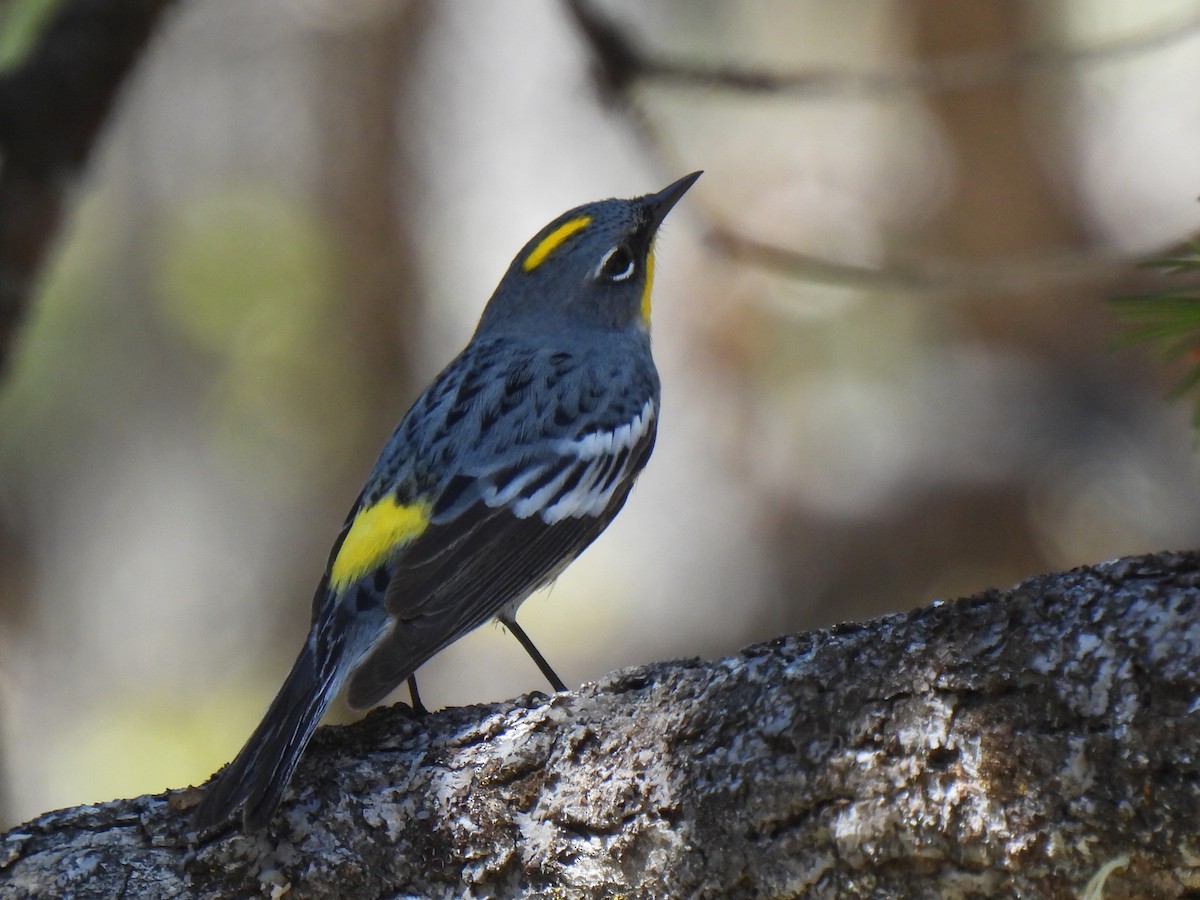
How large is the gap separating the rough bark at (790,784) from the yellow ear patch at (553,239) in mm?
2298

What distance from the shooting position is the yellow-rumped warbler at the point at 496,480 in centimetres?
312

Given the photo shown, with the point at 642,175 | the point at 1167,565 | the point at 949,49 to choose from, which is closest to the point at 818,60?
the point at 949,49

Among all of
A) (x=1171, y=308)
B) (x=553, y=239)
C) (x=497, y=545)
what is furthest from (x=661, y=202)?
(x=1171, y=308)

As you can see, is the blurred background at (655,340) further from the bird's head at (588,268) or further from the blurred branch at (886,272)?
the bird's head at (588,268)

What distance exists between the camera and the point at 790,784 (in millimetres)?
2197

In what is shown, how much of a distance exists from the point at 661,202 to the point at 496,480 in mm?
1474

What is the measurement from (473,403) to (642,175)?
4.17 meters

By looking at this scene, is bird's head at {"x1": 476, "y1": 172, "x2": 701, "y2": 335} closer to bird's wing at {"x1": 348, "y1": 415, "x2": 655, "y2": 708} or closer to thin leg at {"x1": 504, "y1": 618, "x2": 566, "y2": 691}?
bird's wing at {"x1": 348, "y1": 415, "x2": 655, "y2": 708}

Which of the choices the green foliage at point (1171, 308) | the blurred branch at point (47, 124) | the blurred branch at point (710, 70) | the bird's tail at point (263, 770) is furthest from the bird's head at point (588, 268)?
the green foliage at point (1171, 308)

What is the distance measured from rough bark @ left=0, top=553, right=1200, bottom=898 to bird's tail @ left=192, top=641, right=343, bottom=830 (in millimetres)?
67

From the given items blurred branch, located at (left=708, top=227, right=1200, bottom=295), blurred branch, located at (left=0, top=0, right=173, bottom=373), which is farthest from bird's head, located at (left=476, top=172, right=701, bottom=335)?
blurred branch, located at (left=0, top=0, right=173, bottom=373)

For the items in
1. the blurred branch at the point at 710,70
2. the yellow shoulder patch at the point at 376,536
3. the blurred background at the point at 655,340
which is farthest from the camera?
the blurred background at the point at 655,340

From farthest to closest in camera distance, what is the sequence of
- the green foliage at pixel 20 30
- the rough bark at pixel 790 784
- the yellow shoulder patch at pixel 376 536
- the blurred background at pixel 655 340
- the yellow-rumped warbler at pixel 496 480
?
the blurred background at pixel 655 340
the green foliage at pixel 20 30
the yellow shoulder patch at pixel 376 536
the yellow-rumped warbler at pixel 496 480
the rough bark at pixel 790 784

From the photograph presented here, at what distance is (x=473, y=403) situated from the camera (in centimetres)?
412
